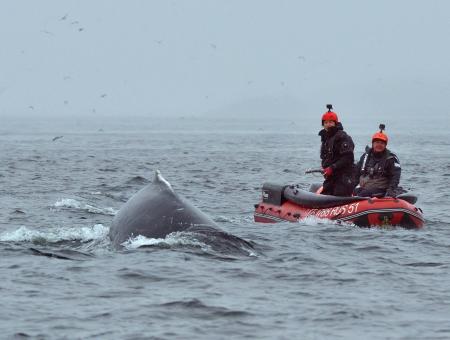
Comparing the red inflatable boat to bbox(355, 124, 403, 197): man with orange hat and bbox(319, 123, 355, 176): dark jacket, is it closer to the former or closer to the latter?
bbox(355, 124, 403, 197): man with orange hat

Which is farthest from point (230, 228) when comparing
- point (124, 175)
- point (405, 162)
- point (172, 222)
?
point (405, 162)

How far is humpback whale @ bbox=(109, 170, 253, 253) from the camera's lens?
1256 centimetres

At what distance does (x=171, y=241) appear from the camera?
12.5 m

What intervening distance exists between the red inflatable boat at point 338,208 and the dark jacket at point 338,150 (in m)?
0.76

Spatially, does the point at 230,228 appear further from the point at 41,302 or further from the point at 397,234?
the point at 41,302

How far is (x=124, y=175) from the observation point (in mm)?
31656

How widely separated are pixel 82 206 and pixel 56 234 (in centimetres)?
527

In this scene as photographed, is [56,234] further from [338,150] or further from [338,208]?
[338,150]

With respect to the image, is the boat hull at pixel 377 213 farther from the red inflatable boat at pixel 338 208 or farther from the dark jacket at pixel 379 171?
the dark jacket at pixel 379 171

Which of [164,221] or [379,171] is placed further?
[379,171]

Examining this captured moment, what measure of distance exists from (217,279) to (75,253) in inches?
104

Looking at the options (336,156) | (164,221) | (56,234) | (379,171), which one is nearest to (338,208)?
(336,156)

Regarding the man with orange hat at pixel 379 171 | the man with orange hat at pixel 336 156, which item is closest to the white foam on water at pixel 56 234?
the man with orange hat at pixel 336 156

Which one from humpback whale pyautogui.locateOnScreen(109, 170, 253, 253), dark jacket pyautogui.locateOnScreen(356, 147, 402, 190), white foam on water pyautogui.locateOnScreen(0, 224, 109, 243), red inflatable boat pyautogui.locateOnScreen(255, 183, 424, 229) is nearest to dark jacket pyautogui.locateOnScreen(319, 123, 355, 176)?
dark jacket pyautogui.locateOnScreen(356, 147, 402, 190)
